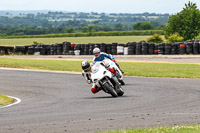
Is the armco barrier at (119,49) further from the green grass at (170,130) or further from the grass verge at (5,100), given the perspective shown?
the green grass at (170,130)

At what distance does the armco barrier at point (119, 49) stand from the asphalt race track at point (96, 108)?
66.6 ft

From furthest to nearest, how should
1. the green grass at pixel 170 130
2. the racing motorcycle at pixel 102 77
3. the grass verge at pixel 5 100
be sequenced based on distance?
the racing motorcycle at pixel 102 77 < the grass verge at pixel 5 100 < the green grass at pixel 170 130

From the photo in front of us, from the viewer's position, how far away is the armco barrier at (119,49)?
3869 centimetres

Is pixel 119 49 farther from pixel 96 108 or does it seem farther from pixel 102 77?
pixel 96 108

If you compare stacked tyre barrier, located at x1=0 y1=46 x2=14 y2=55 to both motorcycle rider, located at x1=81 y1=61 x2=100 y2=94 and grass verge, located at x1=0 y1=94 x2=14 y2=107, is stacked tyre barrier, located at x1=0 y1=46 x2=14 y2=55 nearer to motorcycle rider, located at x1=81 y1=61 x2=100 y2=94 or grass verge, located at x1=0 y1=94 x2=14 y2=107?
grass verge, located at x1=0 y1=94 x2=14 y2=107

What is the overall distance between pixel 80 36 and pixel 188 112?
3433 inches

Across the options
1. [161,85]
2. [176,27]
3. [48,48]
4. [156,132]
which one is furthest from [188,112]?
[176,27]

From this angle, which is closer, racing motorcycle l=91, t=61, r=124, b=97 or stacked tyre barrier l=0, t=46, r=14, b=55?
racing motorcycle l=91, t=61, r=124, b=97

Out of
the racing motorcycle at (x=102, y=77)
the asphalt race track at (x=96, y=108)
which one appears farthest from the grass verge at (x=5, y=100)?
the racing motorcycle at (x=102, y=77)

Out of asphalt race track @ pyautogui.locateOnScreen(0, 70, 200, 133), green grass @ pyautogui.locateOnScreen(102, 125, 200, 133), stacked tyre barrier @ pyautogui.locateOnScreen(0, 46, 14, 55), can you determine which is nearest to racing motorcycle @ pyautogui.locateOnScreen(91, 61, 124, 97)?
asphalt race track @ pyautogui.locateOnScreen(0, 70, 200, 133)

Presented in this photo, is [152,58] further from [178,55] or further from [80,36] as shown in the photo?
[80,36]

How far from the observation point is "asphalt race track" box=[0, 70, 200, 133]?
29.2 ft

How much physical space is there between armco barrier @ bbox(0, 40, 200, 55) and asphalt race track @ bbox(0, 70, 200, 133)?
66.6 ft

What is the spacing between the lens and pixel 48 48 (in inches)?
1774
